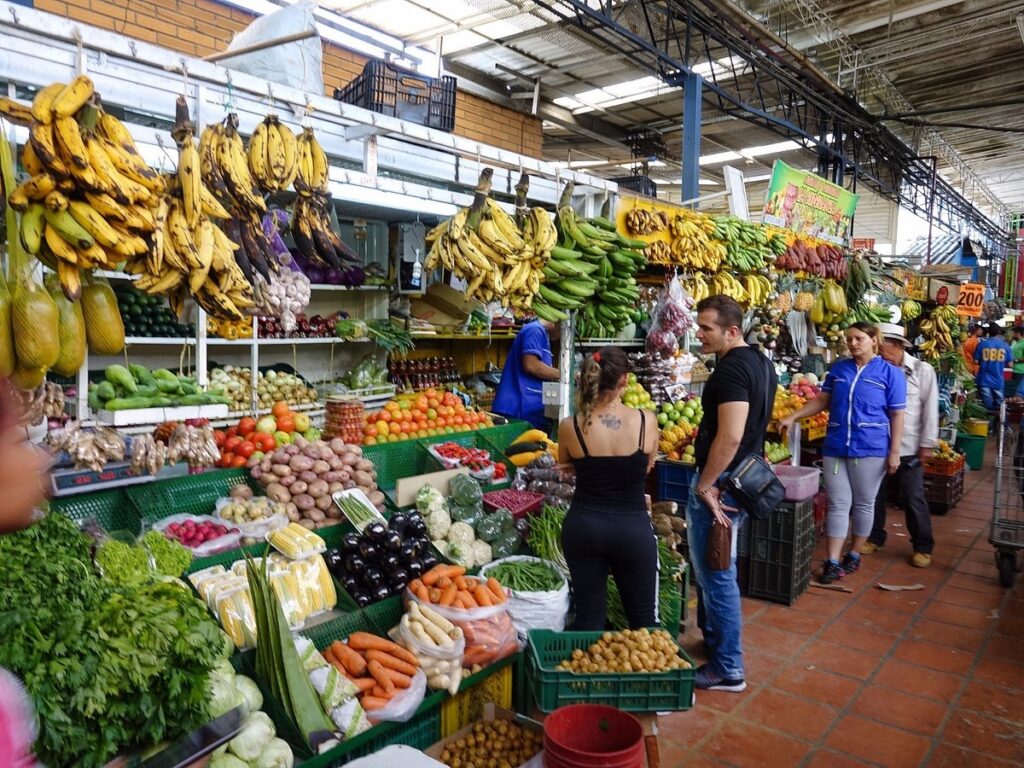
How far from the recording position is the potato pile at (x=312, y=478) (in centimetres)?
365

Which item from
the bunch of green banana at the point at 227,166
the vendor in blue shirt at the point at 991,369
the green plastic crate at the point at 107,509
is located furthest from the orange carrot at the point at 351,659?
the vendor in blue shirt at the point at 991,369

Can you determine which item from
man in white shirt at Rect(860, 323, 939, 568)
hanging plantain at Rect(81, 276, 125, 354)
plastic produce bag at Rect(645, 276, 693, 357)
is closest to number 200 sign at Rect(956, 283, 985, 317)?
man in white shirt at Rect(860, 323, 939, 568)

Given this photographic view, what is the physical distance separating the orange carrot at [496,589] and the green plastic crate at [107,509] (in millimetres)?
1613

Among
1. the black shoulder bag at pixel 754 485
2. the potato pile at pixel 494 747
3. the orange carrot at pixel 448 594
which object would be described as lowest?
the potato pile at pixel 494 747

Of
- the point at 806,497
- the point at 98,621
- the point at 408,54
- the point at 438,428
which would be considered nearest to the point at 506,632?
the point at 98,621

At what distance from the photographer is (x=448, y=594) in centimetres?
317

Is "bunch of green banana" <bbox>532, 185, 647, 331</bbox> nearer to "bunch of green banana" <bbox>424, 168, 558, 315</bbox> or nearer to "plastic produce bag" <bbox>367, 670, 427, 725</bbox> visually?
"bunch of green banana" <bbox>424, 168, 558, 315</bbox>

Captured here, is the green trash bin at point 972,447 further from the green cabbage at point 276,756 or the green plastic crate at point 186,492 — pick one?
the green cabbage at point 276,756

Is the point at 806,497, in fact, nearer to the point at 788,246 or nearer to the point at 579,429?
the point at 579,429

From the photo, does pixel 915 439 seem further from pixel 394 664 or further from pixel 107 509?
pixel 107 509

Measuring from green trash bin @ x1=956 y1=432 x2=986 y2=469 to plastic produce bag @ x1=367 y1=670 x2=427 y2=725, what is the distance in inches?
385

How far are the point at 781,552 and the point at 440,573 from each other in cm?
272

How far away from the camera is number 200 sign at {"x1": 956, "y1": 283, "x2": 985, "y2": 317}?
13255 millimetres

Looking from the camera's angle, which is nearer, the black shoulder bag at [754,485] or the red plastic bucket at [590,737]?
the red plastic bucket at [590,737]
